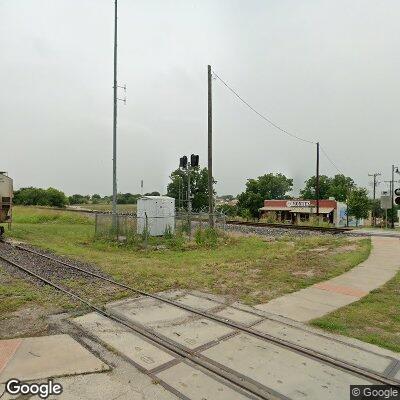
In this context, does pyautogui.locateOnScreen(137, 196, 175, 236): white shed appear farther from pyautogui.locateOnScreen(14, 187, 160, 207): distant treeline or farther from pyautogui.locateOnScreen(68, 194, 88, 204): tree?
pyautogui.locateOnScreen(68, 194, 88, 204): tree

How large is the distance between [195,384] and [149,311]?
2785mm

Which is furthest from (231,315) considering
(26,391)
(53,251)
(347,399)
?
(53,251)

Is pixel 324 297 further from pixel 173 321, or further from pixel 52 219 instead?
pixel 52 219

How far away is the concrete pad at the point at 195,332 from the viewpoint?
513cm

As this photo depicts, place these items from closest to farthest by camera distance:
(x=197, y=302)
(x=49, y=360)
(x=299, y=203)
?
(x=49, y=360) → (x=197, y=302) → (x=299, y=203)

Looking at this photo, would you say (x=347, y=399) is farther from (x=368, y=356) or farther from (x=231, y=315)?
(x=231, y=315)

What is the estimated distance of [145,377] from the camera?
13.4 feet

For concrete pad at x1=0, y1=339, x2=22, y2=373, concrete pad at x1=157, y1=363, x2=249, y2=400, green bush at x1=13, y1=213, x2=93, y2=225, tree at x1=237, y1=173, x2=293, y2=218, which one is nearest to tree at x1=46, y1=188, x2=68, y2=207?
tree at x1=237, y1=173, x2=293, y2=218

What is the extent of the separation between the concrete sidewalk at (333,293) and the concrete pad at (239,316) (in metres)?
0.50

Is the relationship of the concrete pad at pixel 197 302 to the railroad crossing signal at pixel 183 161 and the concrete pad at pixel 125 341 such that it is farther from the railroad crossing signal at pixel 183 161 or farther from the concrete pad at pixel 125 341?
the railroad crossing signal at pixel 183 161

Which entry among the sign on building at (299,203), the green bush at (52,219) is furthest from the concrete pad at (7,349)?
the sign on building at (299,203)

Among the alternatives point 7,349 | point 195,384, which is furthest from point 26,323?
point 195,384

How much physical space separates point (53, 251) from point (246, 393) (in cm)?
1266

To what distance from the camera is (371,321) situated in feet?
19.8
